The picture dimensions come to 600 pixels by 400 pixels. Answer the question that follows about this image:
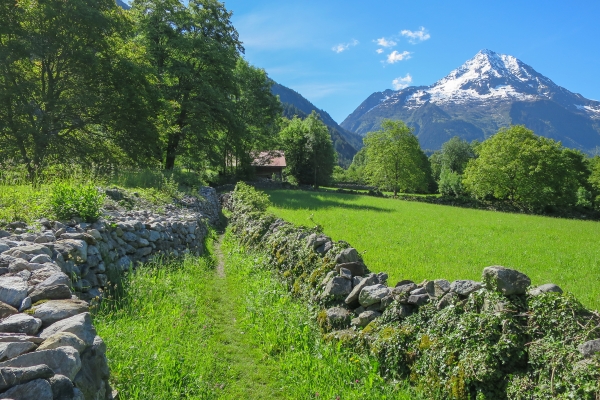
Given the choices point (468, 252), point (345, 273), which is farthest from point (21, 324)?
point (468, 252)

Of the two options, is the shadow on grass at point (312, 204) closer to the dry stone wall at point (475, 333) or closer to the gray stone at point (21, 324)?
the dry stone wall at point (475, 333)

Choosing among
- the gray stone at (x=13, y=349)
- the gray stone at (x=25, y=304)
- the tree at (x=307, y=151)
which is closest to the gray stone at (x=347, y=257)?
the gray stone at (x=25, y=304)

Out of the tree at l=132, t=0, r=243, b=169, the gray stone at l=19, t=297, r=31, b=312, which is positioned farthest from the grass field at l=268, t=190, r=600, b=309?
the tree at l=132, t=0, r=243, b=169

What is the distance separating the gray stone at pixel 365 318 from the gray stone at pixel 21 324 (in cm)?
421

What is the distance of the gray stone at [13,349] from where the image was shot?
2393 mm

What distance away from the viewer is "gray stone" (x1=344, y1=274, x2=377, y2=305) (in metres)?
5.87

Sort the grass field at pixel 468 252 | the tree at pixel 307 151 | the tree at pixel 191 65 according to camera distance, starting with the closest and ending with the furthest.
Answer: the grass field at pixel 468 252
the tree at pixel 191 65
the tree at pixel 307 151

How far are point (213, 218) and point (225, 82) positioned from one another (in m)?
16.2

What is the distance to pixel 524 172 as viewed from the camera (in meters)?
40.2

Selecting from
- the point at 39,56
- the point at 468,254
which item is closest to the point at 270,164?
the point at 39,56

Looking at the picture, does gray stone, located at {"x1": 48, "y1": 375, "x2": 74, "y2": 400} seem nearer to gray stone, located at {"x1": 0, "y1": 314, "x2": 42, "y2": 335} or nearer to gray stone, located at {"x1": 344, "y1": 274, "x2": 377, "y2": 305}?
gray stone, located at {"x1": 0, "y1": 314, "x2": 42, "y2": 335}

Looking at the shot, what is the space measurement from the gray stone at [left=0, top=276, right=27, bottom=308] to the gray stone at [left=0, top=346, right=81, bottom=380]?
1299 mm

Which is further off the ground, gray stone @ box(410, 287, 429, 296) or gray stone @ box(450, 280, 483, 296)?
gray stone @ box(450, 280, 483, 296)

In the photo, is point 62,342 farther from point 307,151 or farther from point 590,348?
point 307,151
